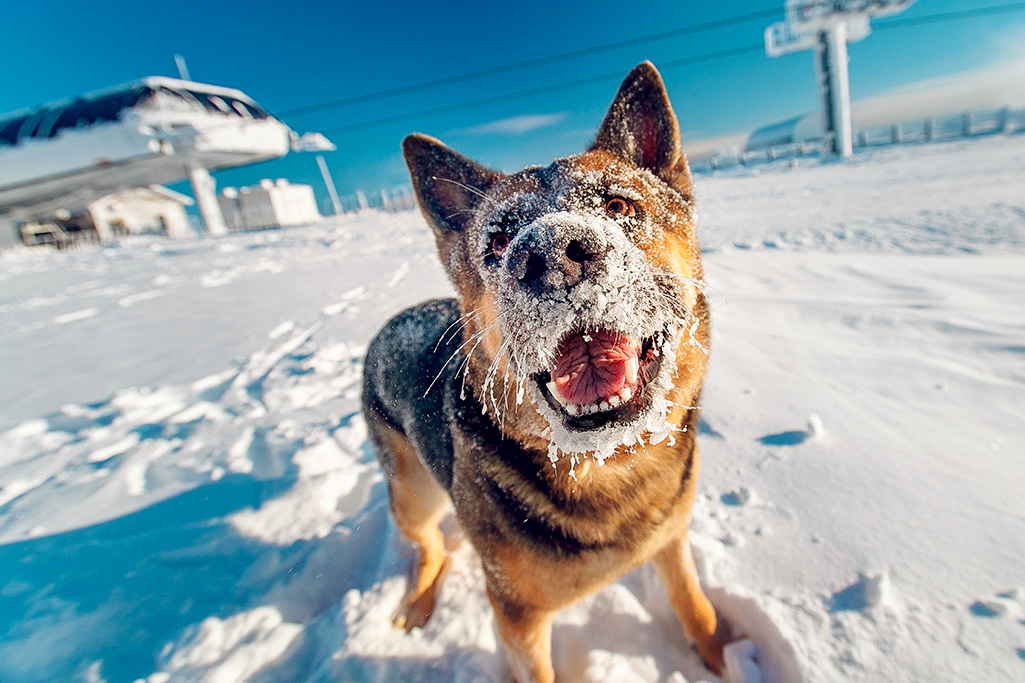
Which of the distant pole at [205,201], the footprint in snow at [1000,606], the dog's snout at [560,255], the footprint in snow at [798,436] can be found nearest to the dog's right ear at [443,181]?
the dog's snout at [560,255]

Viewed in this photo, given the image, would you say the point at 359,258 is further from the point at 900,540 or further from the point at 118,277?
the point at 900,540

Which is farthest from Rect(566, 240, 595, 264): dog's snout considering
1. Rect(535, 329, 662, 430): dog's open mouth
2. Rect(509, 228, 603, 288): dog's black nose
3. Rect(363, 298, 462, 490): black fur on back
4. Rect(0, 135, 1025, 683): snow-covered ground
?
Rect(0, 135, 1025, 683): snow-covered ground

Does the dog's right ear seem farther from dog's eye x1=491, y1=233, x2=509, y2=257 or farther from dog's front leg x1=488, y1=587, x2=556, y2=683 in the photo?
dog's front leg x1=488, y1=587, x2=556, y2=683

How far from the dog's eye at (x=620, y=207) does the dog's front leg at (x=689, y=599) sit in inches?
54.4

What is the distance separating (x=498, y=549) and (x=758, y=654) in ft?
3.77

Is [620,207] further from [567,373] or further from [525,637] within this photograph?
[525,637]

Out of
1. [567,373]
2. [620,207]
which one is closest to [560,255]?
[567,373]

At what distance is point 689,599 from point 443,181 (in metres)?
2.21

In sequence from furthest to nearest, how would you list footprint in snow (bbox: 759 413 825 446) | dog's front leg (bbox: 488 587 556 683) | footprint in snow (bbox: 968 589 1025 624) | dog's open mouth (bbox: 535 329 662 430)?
footprint in snow (bbox: 759 413 825 446)
dog's front leg (bbox: 488 587 556 683)
footprint in snow (bbox: 968 589 1025 624)
dog's open mouth (bbox: 535 329 662 430)

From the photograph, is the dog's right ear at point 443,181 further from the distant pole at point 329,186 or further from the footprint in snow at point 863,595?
the distant pole at point 329,186

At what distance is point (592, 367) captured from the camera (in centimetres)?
124

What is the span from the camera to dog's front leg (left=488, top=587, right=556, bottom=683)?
1.53 metres

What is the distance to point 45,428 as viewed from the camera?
3846mm

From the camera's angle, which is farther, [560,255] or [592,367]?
[592,367]
